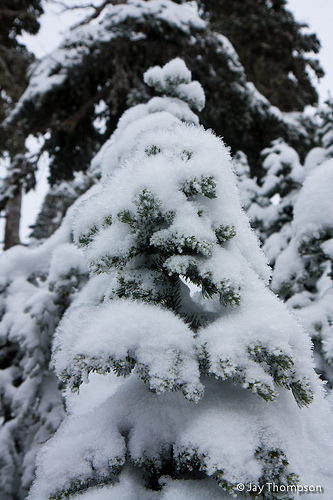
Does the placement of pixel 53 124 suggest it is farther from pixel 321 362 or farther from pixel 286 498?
pixel 286 498

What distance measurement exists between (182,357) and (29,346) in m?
2.32

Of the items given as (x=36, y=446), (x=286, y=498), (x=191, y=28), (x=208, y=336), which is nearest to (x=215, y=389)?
(x=208, y=336)

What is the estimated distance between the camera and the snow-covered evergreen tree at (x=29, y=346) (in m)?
2.98

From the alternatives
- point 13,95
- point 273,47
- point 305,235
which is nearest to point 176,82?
point 305,235

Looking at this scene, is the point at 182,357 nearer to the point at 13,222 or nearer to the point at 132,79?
the point at 132,79

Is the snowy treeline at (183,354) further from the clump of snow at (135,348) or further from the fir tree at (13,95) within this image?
the fir tree at (13,95)

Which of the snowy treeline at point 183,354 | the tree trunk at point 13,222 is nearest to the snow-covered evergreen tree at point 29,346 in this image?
the snowy treeline at point 183,354

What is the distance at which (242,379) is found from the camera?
1084 mm

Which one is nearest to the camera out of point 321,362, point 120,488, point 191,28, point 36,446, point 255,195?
point 120,488

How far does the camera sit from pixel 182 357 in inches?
44.3

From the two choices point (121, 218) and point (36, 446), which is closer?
point (121, 218)

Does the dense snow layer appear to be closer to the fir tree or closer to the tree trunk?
the fir tree

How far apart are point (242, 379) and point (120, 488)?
0.51 meters

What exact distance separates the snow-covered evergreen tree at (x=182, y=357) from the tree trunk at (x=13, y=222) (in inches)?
310
